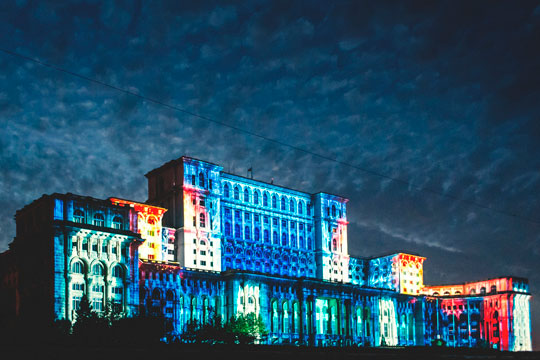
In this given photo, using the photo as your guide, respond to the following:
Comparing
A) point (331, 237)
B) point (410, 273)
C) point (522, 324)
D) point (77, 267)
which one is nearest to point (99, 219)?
point (77, 267)

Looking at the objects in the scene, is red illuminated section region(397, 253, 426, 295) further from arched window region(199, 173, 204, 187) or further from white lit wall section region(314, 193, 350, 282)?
arched window region(199, 173, 204, 187)

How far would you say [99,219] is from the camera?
10012cm

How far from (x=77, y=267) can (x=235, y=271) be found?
3361 cm

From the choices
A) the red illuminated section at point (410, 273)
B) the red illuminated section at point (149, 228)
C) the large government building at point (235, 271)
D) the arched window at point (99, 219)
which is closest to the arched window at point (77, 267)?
the large government building at point (235, 271)

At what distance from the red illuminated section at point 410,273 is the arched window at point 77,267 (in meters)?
89.7

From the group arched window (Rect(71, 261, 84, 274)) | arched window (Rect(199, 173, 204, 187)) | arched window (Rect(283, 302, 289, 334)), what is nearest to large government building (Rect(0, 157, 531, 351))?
arched window (Rect(71, 261, 84, 274))

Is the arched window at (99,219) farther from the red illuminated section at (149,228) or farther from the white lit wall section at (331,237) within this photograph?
the white lit wall section at (331,237)

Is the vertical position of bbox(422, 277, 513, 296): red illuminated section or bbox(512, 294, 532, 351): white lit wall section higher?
bbox(422, 277, 513, 296): red illuminated section

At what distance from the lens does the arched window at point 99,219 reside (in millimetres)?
99625

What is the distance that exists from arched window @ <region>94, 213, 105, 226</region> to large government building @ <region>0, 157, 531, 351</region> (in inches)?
6.3

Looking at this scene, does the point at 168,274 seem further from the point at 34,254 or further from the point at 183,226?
the point at 34,254

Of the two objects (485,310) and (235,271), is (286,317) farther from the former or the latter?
(485,310)

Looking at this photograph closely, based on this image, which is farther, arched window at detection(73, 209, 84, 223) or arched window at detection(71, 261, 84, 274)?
arched window at detection(73, 209, 84, 223)

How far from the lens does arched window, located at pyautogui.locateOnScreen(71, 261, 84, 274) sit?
95.3 metres
